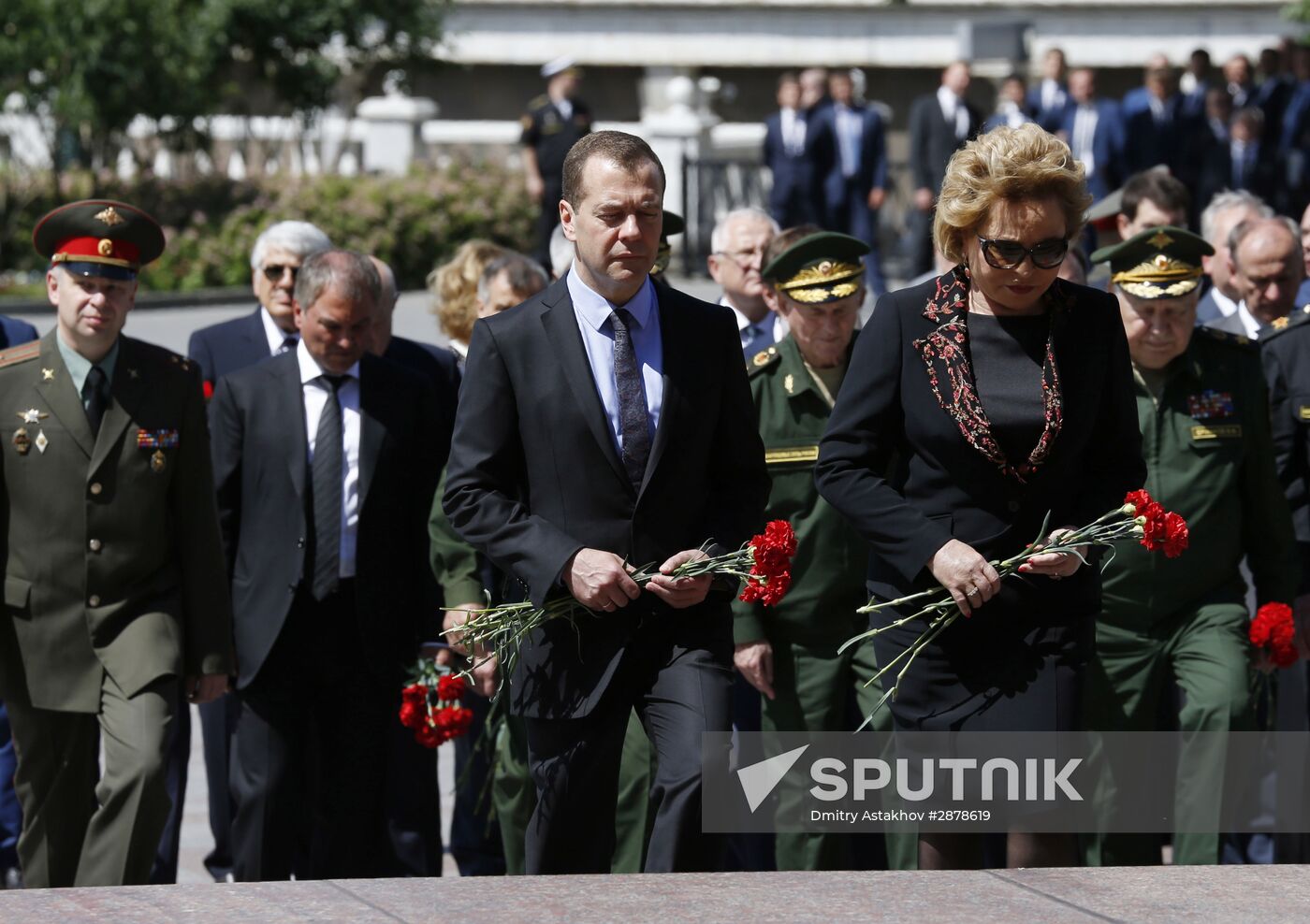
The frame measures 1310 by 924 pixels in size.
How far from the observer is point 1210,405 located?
21.4ft

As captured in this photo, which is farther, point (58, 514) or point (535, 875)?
point (58, 514)

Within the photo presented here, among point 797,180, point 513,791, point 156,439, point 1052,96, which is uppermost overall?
point 1052,96

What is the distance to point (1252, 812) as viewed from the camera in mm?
7098

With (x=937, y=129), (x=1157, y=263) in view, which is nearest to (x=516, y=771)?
(x=1157, y=263)

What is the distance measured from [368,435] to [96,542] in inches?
36.5

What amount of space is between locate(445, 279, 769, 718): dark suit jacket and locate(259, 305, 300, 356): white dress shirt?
8.72ft

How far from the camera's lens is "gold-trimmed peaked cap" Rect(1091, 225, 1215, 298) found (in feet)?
21.5

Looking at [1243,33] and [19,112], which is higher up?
[1243,33]

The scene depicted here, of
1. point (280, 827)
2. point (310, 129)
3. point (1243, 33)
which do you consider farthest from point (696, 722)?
point (1243, 33)

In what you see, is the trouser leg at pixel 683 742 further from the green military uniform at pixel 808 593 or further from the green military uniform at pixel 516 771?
the green military uniform at pixel 808 593

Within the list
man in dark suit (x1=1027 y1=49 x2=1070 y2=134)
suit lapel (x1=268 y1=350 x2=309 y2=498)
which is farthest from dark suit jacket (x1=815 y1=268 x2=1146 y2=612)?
man in dark suit (x1=1027 y1=49 x2=1070 y2=134)

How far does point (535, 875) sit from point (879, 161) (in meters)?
14.3

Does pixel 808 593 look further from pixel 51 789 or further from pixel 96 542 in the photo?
pixel 51 789

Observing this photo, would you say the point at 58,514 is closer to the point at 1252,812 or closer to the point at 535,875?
the point at 535,875
